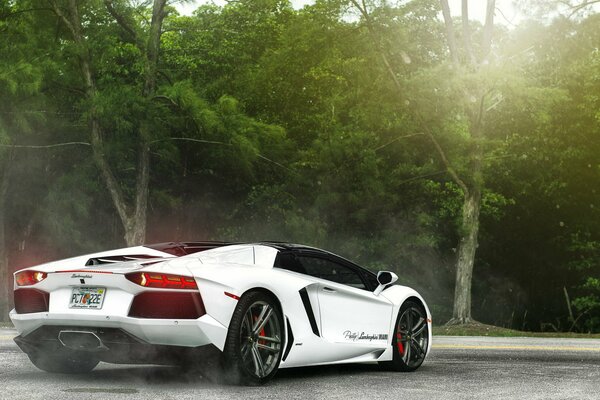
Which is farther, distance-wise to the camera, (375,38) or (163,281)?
(375,38)

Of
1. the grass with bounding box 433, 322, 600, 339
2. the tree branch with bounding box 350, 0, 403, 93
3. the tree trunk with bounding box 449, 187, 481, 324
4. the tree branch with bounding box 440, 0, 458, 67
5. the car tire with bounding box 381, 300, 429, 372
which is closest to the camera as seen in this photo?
the car tire with bounding box 381, 300, 429, 372

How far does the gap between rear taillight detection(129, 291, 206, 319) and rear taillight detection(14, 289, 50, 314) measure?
888mm

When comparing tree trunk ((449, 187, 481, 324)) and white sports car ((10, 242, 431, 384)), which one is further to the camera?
tree trunk ((449, 187, 481, 324))

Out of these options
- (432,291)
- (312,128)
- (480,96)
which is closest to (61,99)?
(312,128)

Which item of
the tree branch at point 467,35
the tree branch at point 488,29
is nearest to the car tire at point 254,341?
the tree branch at point 467,35

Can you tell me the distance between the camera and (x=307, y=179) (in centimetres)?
3144

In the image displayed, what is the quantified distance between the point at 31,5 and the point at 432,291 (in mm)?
17427

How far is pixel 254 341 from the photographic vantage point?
8.09 m

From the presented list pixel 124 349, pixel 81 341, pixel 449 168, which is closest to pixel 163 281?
pixel 124 349

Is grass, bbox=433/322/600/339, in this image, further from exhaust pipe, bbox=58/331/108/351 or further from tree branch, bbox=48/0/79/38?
exhaust pipe, bbox=58/331/108/351

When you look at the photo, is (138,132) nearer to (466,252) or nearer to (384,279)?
(466,252)

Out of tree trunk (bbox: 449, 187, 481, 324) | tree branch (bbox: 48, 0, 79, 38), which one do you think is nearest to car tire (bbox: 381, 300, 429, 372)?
tree trunk (bbox: 449, 187, 481, 324)

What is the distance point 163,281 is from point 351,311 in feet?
7.44

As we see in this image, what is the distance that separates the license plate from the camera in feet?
26.0
